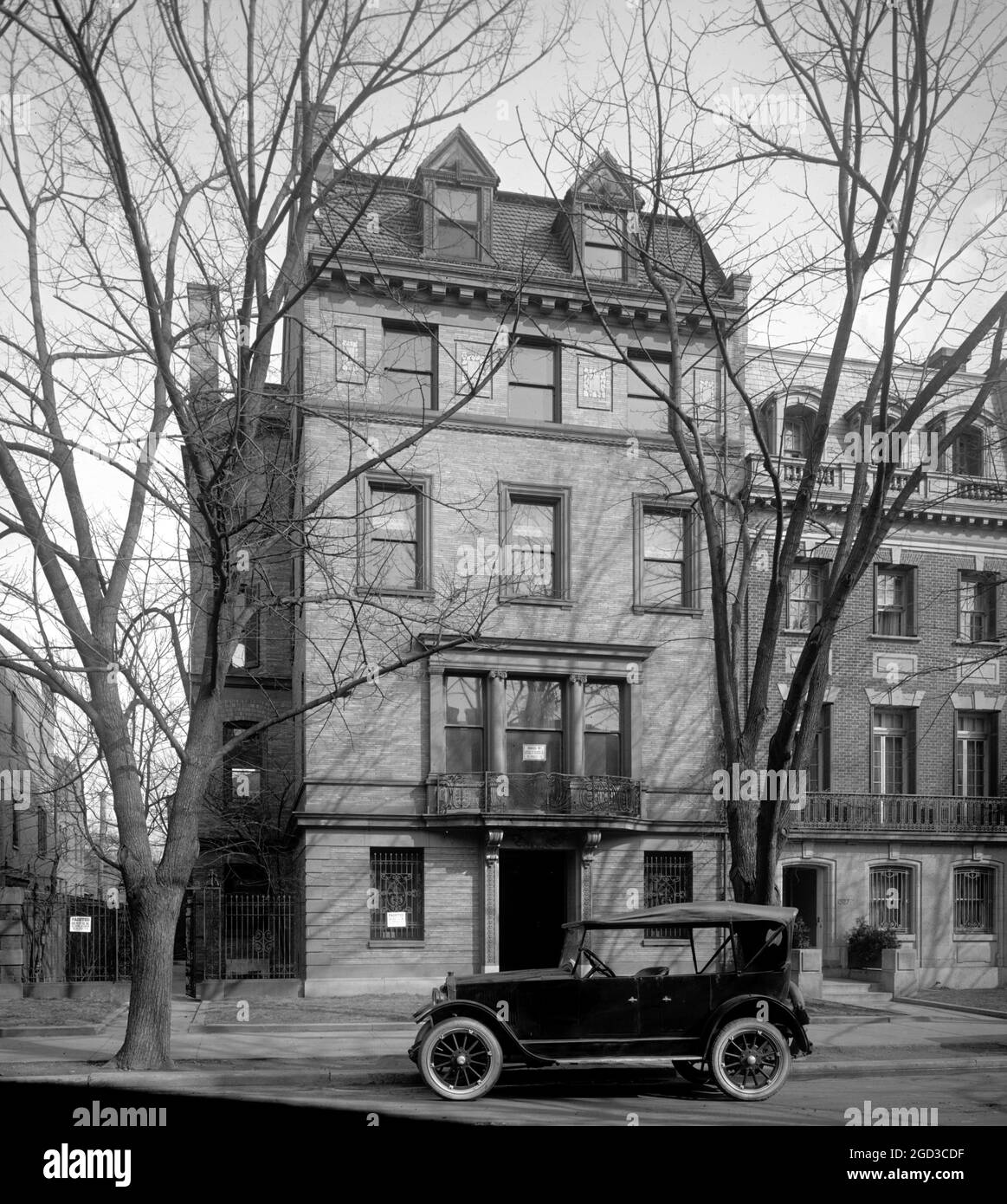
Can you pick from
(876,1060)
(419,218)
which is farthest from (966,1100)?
(419,218)

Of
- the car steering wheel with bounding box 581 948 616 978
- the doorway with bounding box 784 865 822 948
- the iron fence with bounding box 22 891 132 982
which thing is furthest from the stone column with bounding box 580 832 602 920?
the car steering wheel with bounding box 581 948 616 978

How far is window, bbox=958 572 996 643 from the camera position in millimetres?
30703

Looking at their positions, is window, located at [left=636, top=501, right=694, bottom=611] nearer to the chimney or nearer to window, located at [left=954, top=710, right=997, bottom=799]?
window, located at [left=954, top=710, right=997, bottom=799]

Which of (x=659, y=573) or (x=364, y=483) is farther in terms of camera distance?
(x=659, y=573)

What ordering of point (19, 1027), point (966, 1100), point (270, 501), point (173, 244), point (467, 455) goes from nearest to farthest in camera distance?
point (966, 1100) < point (270, 501) < point (173, 244) < point (19, 1027) < point (467, 455)

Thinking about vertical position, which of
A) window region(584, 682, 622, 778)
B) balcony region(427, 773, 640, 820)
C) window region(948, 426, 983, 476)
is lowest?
balcony region(427, 773, 640, 820)

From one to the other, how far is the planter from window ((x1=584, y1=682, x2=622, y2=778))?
5425 mm

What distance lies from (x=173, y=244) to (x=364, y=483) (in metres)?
10.9

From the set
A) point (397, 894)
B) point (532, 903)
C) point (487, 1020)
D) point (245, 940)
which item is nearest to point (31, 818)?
point (245, 940)

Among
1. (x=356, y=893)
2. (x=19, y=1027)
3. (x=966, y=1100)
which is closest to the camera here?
(x=966, y=1100)

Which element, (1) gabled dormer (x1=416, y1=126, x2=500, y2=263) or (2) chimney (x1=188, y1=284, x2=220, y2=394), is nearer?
(2) chimney (x1=188, y1=284, x2=220, y2=394)

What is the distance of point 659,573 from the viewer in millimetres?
28234

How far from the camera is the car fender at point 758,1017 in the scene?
12.6 m

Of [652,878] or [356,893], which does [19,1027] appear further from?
[652,878]
